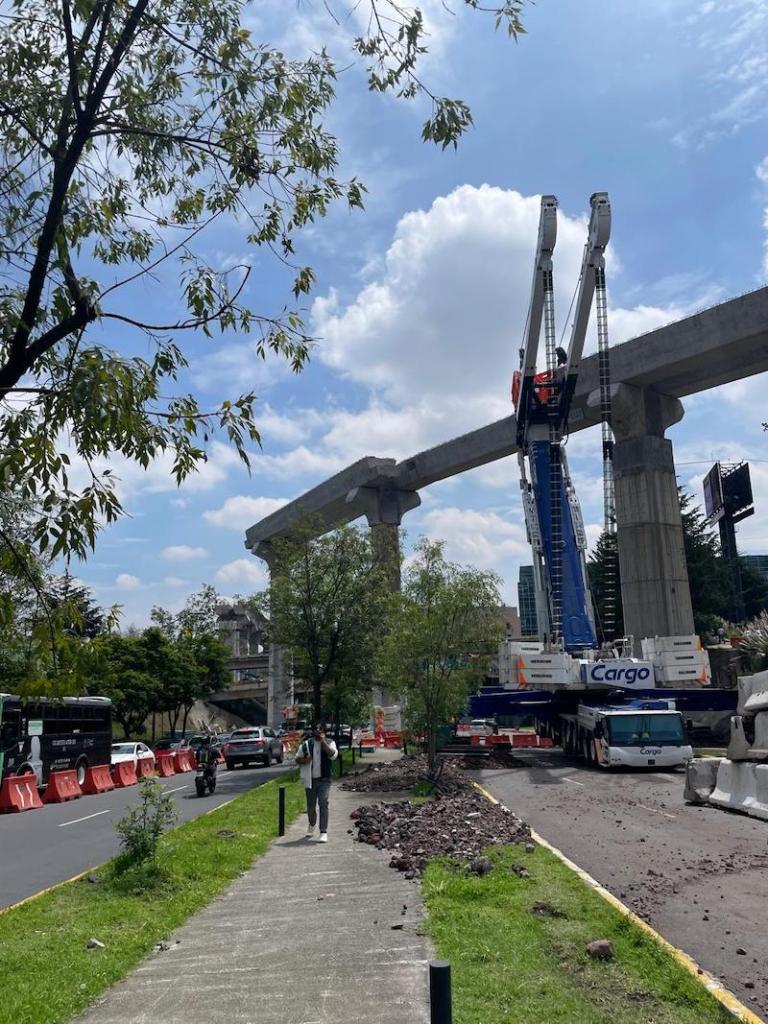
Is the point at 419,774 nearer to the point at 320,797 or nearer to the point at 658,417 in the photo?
the point at 320,797

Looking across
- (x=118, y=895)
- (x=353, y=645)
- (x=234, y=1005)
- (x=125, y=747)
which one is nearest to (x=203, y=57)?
(x=234, y=1005)

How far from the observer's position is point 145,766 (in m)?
33.6

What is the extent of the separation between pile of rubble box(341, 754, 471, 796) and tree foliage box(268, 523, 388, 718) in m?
6.28

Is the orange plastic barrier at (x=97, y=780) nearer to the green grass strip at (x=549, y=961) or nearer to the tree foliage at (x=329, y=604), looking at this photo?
the tree foliage at (x=329, y=604)

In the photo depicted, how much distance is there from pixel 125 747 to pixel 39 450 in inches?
1214

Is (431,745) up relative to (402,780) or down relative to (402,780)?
up

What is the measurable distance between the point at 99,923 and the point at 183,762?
31.7 m

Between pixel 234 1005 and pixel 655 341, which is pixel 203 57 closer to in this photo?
pixel 234 1005

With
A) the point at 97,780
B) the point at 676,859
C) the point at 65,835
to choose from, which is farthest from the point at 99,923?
the point at 97,780

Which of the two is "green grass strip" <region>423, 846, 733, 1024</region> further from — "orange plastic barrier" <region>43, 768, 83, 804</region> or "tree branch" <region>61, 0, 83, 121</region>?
"orange plastic barrier" <region>43, 768, 83, 804</region>

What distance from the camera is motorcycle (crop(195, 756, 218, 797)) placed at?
76.7 ft

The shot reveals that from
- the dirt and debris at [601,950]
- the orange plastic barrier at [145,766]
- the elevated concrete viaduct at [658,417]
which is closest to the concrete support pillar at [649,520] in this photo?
the elevated concrete viaduct at [658,417]

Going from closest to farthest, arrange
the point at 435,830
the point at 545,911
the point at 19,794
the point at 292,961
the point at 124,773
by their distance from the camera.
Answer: the point at 292,961 → the point at 545,911 → the point at 435,830 → the point at 19,794 → the point at 124,773

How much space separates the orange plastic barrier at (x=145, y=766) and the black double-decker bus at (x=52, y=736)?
1.98 metres
